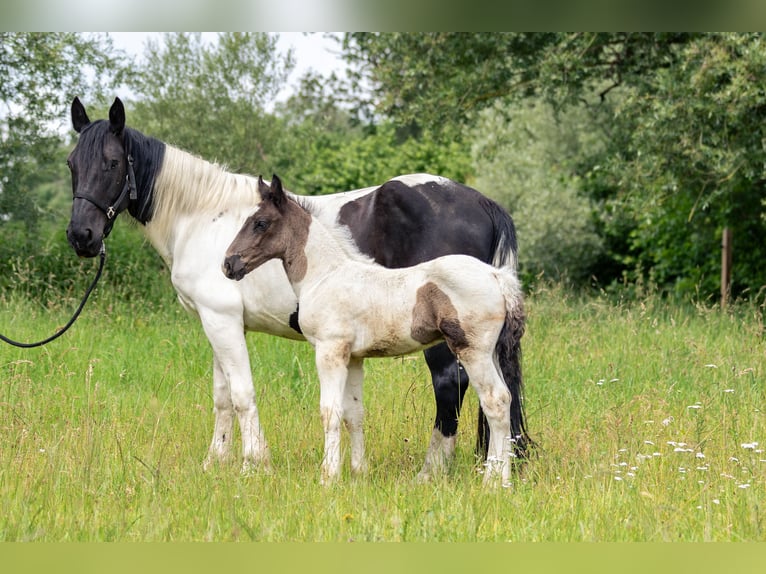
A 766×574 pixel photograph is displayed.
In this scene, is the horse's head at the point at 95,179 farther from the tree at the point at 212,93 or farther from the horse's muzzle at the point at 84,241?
the tree at the point at 212,93

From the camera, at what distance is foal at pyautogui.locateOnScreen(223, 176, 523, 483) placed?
4.64 metres

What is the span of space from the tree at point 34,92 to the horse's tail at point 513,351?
920 centimetres

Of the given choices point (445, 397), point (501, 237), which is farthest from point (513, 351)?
point (501, 237)

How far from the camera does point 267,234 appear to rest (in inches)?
195

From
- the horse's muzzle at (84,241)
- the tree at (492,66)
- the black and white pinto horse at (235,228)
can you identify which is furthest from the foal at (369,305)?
the tree at (492,66)

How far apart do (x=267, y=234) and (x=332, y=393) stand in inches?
41.0

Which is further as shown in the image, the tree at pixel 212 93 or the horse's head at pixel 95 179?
the tree at pixel 212 93

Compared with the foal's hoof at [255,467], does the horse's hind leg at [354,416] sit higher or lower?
higher

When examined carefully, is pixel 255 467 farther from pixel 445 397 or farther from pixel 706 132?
pixel 706 132

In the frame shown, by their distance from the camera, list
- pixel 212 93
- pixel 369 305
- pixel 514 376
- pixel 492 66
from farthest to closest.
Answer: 1. pixel 212 93
2. pixel 492 66
3. pixel 514 376
4. pixel 369 305

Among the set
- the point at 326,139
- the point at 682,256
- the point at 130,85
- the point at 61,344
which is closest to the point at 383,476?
the point at 61,344

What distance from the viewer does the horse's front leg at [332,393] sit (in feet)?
15.8

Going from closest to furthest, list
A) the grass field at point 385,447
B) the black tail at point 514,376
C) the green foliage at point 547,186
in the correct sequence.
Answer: the grass field at point 385,447
the black tail at point 514,376
the green foliage at point 547,186

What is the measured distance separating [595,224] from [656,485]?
51.5ft
